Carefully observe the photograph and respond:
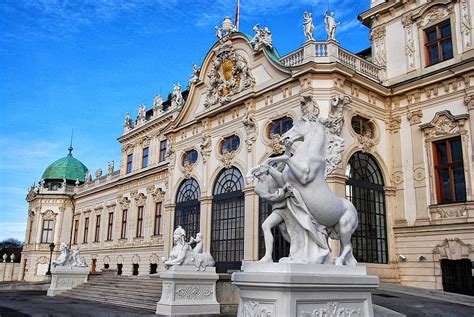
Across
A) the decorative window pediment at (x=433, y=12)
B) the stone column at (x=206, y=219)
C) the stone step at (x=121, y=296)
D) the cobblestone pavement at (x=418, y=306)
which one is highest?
the decorative window pediment at (x=433, y=12)

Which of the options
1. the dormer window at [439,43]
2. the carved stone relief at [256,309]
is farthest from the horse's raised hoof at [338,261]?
the dormer window at [439,43]

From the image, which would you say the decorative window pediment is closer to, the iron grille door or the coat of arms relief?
the coat of arms relief

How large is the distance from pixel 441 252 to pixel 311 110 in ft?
25.1

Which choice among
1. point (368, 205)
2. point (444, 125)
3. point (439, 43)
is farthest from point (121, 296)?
point (439, 43)

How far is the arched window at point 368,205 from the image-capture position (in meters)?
19.1

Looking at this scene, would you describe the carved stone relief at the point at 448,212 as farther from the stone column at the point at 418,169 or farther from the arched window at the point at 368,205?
the arched window at the point at 368,205

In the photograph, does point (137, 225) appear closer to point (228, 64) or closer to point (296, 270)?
point (228, 64)

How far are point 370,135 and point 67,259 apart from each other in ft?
54.4

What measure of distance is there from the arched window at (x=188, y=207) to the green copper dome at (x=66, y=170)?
26513 mm

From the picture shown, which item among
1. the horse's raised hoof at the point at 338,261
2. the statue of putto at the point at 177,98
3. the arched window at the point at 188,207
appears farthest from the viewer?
the statue of putto at the point at 177,98

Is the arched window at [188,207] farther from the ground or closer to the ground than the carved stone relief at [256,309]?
farther from the ground

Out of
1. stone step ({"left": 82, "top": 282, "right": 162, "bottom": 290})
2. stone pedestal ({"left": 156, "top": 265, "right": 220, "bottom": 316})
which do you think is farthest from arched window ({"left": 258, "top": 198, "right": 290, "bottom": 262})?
stone pedestal ({"left": 156, "top": 265, "right": 220, "bottom": 316})

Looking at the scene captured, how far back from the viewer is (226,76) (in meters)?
24.5

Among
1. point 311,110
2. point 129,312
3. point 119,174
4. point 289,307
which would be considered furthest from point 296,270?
point 119,174
